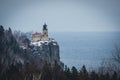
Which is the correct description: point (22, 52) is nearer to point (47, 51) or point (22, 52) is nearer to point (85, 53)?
point (47, 51)

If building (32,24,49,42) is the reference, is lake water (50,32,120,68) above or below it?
below

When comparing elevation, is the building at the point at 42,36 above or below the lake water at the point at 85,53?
above

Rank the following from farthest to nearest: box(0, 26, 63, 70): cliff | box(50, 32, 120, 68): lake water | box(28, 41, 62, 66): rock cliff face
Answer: box(50, 32, 120, 68): lake water, box(28, 41, 62, 66): rock cliff face, box(0, 26, 63, 70): cliff

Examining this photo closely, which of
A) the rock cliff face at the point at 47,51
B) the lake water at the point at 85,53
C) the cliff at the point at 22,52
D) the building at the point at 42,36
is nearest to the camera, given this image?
the cliff at the point at 22,52

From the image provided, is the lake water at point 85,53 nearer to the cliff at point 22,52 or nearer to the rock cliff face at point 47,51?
the rock cliff face at point 47,51

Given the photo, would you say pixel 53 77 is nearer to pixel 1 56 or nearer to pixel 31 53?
pixel 1 56

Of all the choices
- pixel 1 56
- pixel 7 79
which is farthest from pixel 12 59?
pixel 7 79

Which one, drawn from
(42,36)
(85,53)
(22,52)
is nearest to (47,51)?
(42,36)

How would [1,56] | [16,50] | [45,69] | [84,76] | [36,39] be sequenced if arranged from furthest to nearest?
1. [36,39]
2. [16,50]
3. [1,56]
4. [45,69]
5. [84,76]

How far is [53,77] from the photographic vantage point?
57.8 ft

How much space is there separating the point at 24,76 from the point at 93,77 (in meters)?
3.63

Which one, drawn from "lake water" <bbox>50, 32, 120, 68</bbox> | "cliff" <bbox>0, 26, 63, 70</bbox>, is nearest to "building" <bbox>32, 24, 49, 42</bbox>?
"cliff" <bbox>0, 26, 63, 70</bbox>

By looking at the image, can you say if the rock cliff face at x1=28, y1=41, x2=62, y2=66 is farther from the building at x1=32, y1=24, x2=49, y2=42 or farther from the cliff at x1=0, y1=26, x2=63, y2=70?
the building at x1=32, y1=24, x2=49, y2=42

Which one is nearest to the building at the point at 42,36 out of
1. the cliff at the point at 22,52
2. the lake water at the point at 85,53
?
the cliff at the point at 22,52
